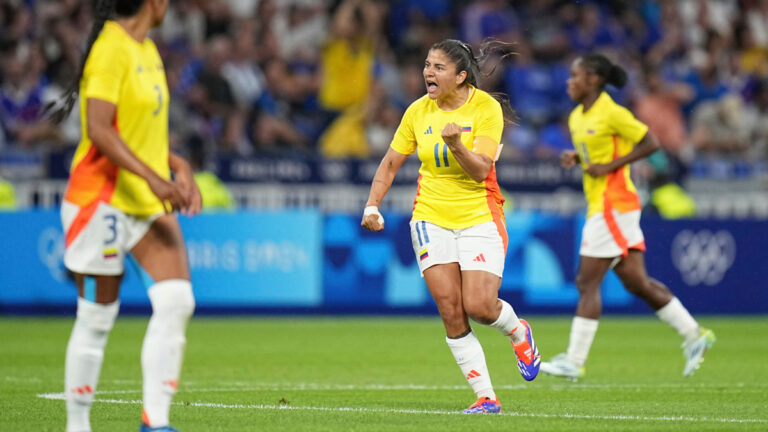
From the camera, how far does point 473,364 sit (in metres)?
8.21

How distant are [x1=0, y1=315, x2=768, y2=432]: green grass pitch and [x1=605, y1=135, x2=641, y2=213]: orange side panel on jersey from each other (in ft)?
4.70

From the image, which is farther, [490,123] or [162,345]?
[490,123]

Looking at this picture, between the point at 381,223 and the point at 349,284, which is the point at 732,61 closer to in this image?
the point at 349,284

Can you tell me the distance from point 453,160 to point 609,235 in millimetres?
3244

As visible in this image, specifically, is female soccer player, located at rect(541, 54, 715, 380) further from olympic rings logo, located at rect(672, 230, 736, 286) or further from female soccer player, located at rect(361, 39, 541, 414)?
olympic rings logo, located at rect(672, 230, 736, 286)

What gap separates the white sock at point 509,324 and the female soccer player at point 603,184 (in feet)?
8.10

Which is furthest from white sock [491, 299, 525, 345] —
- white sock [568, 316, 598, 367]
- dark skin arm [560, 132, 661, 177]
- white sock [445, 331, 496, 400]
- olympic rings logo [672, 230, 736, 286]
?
olympic rings logo [672, 230, 736, 286]

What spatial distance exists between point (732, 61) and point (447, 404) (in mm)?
16872

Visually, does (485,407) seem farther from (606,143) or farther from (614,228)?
(606,143)

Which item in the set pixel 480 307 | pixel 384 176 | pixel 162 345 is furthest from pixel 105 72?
pixel 480 307

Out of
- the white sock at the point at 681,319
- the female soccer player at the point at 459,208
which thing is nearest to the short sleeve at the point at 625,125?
the white sock at the point at 681,319

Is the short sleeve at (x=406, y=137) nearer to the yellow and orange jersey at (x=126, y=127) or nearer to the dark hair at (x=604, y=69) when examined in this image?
the yellow and orange jersey at (x=126, y=127)

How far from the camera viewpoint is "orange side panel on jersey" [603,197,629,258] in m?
11.2

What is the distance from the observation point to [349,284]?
17812mm
